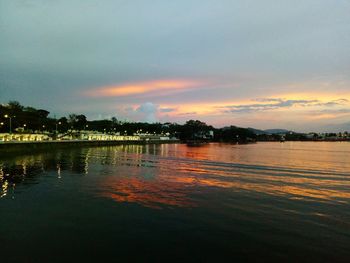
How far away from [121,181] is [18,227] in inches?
575

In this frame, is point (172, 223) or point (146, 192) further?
point (146, 192)

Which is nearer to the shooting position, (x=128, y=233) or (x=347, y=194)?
(x=128, y=233)

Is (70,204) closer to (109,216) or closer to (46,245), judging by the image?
(109,216)

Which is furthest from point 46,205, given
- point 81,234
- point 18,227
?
point 81,234

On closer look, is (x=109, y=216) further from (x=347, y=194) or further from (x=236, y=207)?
(x=347, y=194)

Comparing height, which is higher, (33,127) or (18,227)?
(33,127)

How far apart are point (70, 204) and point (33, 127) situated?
117 metres

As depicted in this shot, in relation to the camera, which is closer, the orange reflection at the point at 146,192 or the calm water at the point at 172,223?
the calm water at the point at 172,223

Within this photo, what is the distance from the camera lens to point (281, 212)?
1733 cm

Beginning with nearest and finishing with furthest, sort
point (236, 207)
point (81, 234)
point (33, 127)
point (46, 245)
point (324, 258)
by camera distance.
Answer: point (324, 258) → point (46, 245) → point (81, 234) → point (236, 207) → point (33, 127)

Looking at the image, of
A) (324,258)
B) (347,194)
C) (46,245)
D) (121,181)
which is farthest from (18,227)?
(347,194)

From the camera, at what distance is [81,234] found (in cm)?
1335

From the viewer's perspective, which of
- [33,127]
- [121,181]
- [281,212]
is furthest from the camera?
[33,127]

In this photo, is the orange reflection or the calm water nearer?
the calm water
